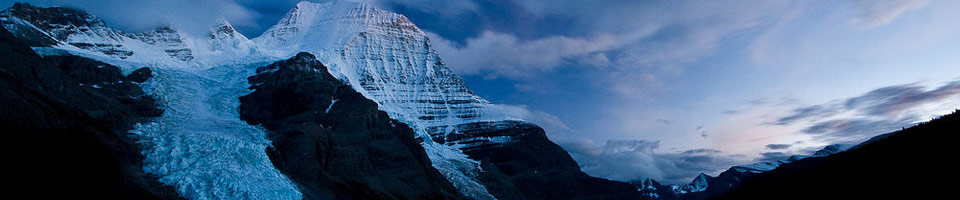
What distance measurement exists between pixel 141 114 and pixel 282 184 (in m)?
29.3

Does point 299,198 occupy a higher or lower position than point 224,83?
lower

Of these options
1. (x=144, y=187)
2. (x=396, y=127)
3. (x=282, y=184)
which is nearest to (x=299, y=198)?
(x=282, y=184)

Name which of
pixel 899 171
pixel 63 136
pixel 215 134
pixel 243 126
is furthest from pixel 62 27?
pixel 899 171

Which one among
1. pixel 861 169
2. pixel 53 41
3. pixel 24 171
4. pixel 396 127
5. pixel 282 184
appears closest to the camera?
pixel 861 169

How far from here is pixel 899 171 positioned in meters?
31.6

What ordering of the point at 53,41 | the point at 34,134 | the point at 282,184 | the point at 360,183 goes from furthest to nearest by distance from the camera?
the point at 360,183, the point at 53,41, the point at 282,184, the point at 34,134

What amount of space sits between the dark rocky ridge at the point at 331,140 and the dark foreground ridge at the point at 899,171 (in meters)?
75.9

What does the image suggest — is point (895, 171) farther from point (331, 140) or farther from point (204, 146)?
point (331, 140)

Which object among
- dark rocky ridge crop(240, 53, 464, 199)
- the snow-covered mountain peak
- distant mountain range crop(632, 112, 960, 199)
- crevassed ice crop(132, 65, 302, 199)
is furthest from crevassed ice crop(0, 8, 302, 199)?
distant mountain range crop(632, 112, 960, 199)

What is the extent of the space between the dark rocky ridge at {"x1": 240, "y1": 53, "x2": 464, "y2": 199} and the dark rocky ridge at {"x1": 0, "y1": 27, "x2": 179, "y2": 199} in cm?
2608

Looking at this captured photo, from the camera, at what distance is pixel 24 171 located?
2067 inches

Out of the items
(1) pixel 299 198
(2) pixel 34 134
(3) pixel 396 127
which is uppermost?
(3) pixel 396 127

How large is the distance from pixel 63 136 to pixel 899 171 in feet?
261

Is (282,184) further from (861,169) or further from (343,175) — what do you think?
(861,169)
